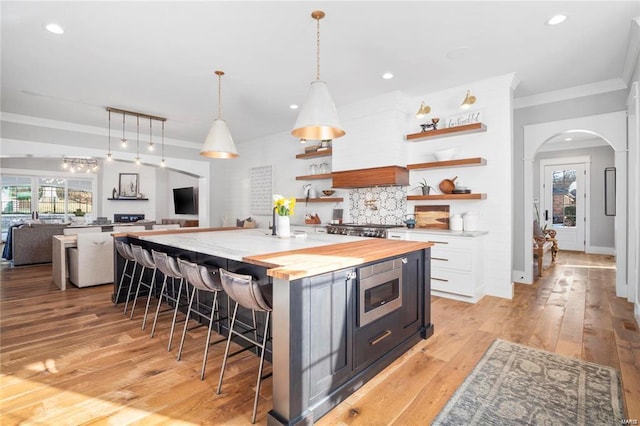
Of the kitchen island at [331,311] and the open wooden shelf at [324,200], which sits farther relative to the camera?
Answer: the open wooden shelf at [324,200]

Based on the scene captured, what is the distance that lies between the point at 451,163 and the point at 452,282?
A: 159 centimetres

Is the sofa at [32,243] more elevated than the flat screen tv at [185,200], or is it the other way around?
the flat screen tv at [185,200]

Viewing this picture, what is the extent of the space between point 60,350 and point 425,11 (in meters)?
4.15

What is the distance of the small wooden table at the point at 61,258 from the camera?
4461 mm

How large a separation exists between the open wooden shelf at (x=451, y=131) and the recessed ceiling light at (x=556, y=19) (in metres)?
1.33

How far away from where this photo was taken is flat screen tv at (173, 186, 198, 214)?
9.82m

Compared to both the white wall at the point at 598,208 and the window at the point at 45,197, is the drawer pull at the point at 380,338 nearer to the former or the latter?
the white wall at the point at 598,208

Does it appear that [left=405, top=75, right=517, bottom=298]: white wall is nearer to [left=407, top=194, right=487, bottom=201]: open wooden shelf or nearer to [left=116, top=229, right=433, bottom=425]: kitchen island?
[left=407, top=194, right=487, bottom=201]: open wooden shelf

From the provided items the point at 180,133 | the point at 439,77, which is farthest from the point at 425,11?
the point at 180,133

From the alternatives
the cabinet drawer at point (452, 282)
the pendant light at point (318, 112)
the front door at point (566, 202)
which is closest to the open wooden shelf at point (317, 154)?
the cabinet drawer at point (452, 282)

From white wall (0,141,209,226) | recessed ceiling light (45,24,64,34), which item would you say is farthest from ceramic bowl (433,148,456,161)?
white wall (0,141,209,226)

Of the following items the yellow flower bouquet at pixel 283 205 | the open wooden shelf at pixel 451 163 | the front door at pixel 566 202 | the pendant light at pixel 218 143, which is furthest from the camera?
the front door at pixel 566 202

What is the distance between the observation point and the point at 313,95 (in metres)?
2.45

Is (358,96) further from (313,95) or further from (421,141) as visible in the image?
(313,95)
